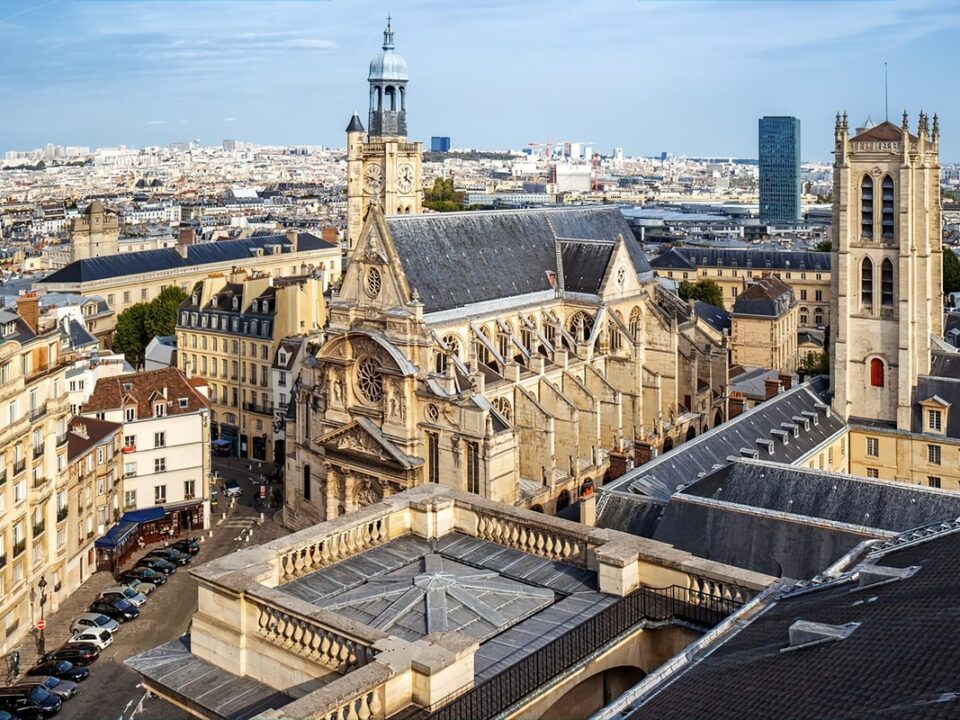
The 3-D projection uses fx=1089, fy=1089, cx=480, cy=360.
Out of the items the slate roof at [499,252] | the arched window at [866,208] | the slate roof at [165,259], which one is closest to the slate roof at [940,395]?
the arched window at [866,208]

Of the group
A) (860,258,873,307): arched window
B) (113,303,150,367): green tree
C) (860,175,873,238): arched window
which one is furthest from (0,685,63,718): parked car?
(113,303,150,367): green tree

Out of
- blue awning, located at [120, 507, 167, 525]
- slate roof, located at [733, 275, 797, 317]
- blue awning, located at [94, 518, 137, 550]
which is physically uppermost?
slate roof, located at [733, 275, 797, 317]

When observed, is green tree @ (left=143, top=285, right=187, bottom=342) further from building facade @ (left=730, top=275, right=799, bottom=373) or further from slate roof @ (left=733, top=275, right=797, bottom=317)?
slate roof @ (left=733, top=275, right=797, bottom=317)

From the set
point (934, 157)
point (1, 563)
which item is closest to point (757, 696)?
point (1, 563)

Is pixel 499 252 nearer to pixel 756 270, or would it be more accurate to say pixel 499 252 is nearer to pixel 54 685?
pixel 54 685

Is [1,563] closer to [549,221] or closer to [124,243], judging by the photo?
[549,221]

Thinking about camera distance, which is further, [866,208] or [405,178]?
[405,178]

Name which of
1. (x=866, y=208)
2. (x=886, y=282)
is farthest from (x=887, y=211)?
(x=886, y=282)
